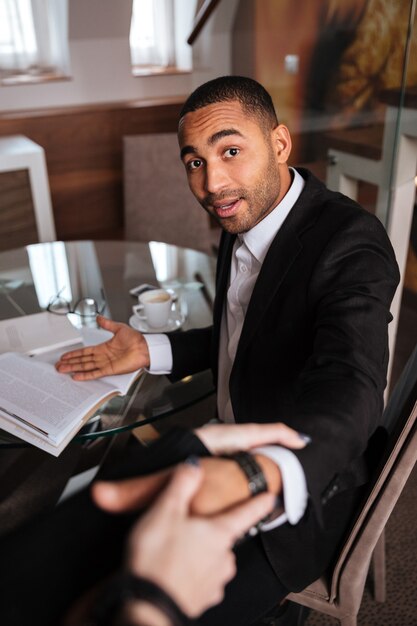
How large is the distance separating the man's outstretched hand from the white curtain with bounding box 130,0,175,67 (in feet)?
10.1

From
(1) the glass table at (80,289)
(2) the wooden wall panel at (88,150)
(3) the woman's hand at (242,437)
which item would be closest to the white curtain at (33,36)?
(2) the wooden wall panel at (88,150)

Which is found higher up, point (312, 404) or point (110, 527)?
point (312, 404)

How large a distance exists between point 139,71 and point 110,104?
0.44m

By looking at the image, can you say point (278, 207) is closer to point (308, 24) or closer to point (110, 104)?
point (308, 24)

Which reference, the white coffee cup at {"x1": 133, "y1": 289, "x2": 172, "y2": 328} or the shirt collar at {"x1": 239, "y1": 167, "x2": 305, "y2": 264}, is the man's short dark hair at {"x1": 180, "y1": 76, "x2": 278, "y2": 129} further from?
the white coffee cup at {"x1": 133, "y1": 289, "x2": 172, "y2": 328}

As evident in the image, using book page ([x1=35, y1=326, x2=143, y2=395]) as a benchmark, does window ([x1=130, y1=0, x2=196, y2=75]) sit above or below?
above

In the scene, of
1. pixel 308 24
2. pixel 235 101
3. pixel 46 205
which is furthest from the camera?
pixel 46 205

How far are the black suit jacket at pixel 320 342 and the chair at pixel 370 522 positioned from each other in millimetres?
47

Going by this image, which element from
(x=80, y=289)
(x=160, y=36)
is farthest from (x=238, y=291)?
(x=160, y=36)

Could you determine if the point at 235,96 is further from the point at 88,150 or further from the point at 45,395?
the point at 88,150

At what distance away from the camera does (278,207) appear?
1245 millimetres

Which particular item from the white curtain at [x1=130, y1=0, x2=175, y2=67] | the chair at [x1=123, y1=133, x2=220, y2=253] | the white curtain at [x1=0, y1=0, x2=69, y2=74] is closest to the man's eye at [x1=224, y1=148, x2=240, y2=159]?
the chair at [x1=123, y1=133, x2=220, y2=253]

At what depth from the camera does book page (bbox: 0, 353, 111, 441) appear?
1.20 metres

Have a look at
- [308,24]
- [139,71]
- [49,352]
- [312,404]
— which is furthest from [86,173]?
[312,404]
